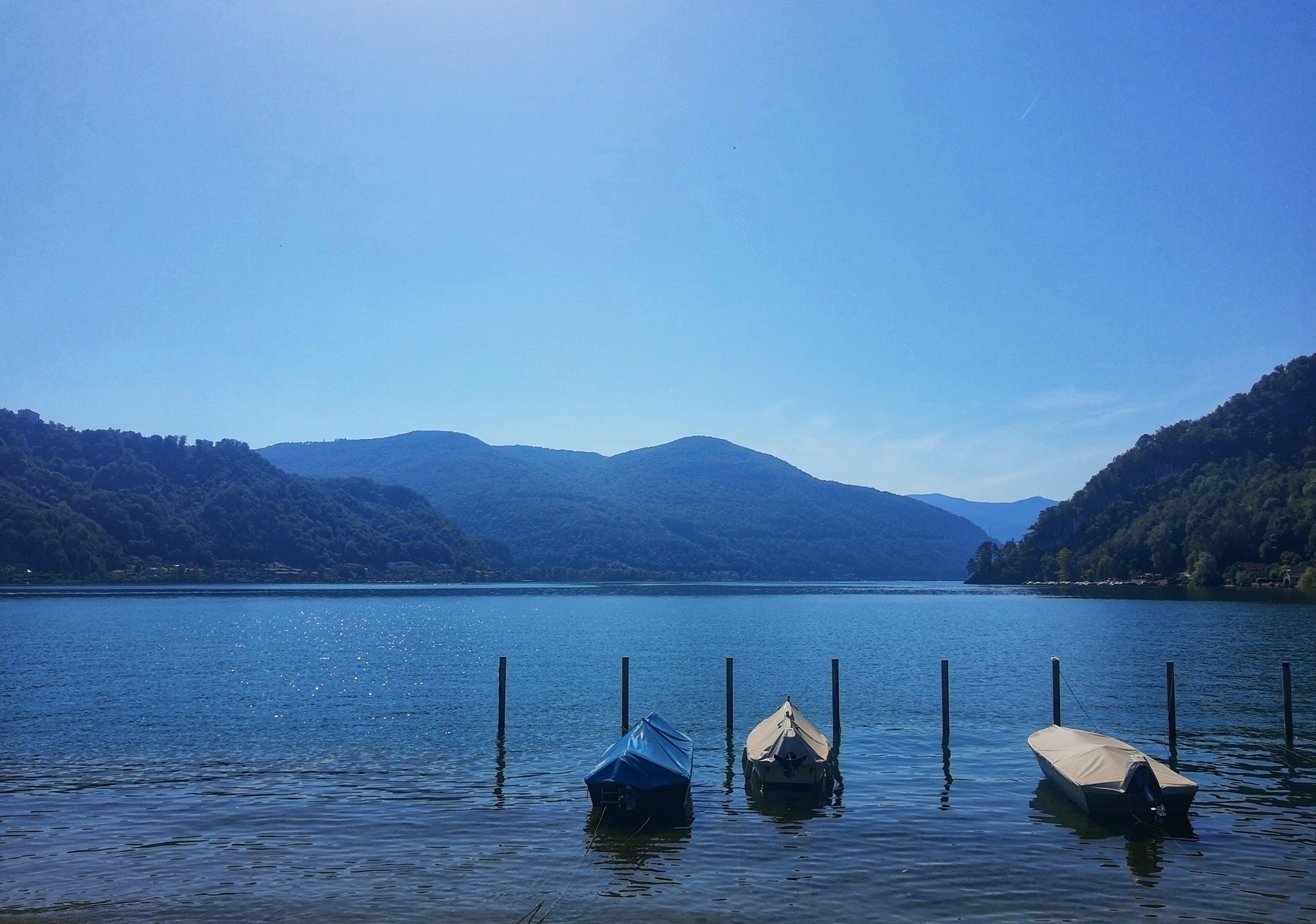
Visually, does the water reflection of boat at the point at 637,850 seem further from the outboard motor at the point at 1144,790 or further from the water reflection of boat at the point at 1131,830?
the outboard motor at the point at 1144,790

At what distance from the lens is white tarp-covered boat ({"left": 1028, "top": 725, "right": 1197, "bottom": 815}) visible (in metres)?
19.7

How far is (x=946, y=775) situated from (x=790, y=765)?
5.35 metres

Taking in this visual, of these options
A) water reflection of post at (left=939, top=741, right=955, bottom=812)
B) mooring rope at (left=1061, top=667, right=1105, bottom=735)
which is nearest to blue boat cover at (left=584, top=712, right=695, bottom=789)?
water reflection of post at (left=939, top=741, right=955, bottom=812)

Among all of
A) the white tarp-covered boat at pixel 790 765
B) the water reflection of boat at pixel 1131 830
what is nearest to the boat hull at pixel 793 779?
the white tarp-covered boat at pixel 790 765

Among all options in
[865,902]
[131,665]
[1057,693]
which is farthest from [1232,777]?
[131,665]

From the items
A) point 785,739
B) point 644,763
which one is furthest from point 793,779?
point 644,763

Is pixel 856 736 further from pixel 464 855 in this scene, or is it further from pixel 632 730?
pixel 464 855

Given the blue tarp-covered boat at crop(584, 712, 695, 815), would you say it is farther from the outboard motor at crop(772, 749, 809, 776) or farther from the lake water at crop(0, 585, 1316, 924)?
the outboard motor at crop(772, 749, 809, 776)

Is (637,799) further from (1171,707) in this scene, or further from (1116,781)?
(1171,707)

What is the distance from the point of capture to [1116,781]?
2039cm

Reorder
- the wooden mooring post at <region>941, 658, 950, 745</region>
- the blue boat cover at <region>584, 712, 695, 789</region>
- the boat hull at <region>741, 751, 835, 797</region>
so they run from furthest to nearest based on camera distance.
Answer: the wooden mooring post at <region>941, 658, 950, 745</region> → the boat hull at <region>741, 751, 835, 797</region> → the blue boat cover at <region>584, 712, 695, 789</region>

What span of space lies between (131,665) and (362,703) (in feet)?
73.5

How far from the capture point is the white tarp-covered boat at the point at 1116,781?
776 inches

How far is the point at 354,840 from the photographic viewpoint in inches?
749
